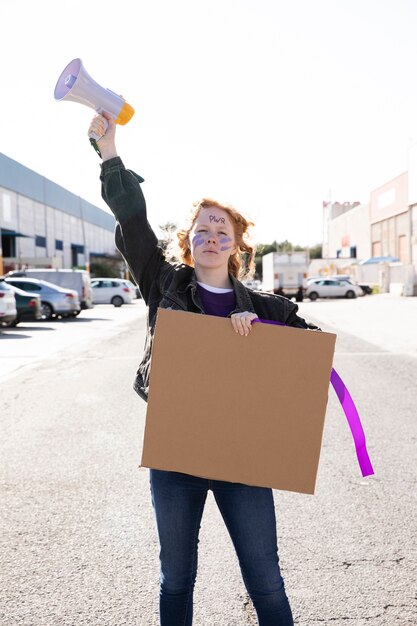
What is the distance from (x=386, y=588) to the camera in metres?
3.21

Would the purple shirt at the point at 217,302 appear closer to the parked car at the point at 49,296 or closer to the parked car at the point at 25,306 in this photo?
the parked car at the point at 25,306

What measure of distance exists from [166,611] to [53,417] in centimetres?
525

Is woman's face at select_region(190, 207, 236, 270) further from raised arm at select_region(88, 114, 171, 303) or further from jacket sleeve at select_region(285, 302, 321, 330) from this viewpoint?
jacket sleeve at select_region(285, 302, 321, 330)

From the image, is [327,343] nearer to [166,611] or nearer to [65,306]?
[166,611]

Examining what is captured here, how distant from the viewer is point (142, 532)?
13.0 feet

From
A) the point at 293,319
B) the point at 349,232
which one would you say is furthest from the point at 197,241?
the point at 349,232

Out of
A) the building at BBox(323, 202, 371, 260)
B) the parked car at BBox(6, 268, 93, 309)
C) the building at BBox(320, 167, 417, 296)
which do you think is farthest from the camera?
the building at BBox(323, 202, 371, 260)

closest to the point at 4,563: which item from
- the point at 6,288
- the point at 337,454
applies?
the point at 337,454

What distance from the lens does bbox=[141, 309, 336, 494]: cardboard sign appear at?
7.34 feet

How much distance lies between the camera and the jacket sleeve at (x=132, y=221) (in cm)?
250

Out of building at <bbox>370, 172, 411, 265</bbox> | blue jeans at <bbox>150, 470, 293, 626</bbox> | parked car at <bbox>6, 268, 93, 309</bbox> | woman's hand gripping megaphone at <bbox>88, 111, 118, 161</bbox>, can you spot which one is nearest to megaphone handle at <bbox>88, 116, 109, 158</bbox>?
woman's hand gripping megaphone at <bbox>88, 111, 118, 161</bbox>

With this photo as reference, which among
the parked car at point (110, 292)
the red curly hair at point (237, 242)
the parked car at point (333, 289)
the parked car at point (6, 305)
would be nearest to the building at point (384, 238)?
the parked car at point (333, 289)

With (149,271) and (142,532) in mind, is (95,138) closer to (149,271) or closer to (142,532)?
(149,271)

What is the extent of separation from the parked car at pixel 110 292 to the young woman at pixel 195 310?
3641 cm
